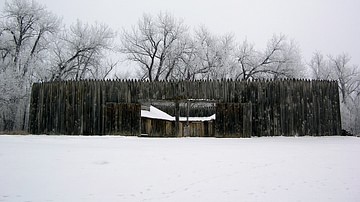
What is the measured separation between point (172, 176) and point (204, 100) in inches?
411

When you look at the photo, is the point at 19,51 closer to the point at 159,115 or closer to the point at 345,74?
the point at 159,115

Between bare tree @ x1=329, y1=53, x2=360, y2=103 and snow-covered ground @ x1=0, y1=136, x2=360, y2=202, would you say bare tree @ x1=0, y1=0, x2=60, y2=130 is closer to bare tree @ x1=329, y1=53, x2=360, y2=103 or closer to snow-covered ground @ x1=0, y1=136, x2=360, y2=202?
snow-covered ground @ x1=0, y1=136, x2=360, y2=202

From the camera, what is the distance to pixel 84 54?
33688mm

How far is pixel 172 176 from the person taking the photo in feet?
20.7

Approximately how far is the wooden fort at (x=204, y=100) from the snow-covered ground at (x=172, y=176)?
23.8ft

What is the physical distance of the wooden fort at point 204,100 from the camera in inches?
640

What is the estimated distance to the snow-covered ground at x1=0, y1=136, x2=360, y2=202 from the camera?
504 cm

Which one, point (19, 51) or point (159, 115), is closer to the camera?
point (159, 115)

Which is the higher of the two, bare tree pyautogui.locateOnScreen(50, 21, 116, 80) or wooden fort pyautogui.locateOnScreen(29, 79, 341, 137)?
bare tree pyautogui.locateOnScreen(50, 21, 116, 80)

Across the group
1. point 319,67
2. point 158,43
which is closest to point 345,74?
point 319,67

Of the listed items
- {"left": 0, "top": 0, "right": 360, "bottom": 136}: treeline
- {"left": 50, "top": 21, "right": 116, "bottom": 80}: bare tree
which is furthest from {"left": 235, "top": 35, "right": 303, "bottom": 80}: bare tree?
{"left": 50, "top": 21, "right": 116, "bottom": 80}: bare tree

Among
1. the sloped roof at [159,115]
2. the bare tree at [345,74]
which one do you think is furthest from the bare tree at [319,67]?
the sloped roof at [159,115]

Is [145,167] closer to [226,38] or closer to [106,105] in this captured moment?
[106,105]

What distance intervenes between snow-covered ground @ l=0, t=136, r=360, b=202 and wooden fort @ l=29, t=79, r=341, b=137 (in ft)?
23.8
